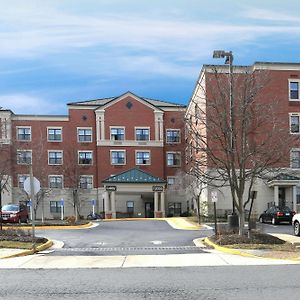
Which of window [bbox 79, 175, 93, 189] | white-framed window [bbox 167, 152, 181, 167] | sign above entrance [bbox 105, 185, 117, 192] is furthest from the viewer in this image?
white-framed window [bbox 167, 152, 181, 167]

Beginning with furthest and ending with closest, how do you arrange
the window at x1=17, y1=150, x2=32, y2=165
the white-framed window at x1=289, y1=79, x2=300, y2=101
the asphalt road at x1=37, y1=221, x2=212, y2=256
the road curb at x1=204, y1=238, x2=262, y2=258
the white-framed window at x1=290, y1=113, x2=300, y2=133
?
the window at x1=17, y1=150, x2=32, y2=165 → the white-framed window at x1=289, y1=79, x2=300, y2=101 → the white-framed window at x1=290, y1=113, x2=300, y2=133 → the asphalt road at x1=37, y1=221, x2=212, y2=256 → the road curb at x1=204, y1=238, x2=262, y2=258

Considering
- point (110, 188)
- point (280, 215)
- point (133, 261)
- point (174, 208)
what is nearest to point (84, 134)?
point (110, 188)

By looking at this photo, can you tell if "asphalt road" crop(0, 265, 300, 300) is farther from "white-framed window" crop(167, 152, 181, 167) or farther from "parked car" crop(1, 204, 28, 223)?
"white-framed window" crop(167, 152, 181, 167)

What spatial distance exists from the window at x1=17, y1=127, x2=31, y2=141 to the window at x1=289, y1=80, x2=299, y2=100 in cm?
3288

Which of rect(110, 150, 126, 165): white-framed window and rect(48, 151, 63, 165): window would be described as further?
rect(48, 151, 63, 165): window

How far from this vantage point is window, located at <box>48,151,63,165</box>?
61.8 metres

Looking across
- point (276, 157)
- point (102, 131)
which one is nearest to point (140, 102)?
point (102, 131)

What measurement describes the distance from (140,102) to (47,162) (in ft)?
46.7

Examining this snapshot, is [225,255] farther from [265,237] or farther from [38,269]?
[38,269]

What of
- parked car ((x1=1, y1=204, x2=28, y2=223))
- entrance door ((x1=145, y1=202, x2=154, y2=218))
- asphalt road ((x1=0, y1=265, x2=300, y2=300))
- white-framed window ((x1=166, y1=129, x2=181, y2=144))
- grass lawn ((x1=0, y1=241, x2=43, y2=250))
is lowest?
entrance door ((x1=145, y1=202, x2=154, y2=218))

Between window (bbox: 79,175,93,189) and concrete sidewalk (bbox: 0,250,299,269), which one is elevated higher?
concrete sidewalk (bbox: 0,250,299,269)

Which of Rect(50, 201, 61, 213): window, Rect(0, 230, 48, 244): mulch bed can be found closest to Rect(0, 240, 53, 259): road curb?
Rect(0, 230, 48, 244): mulch bed

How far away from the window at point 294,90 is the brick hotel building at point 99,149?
1712 centimetres

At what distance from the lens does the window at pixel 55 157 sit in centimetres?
6178
